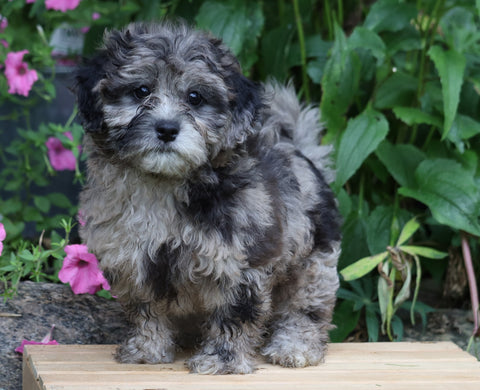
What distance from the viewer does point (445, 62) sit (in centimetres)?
489

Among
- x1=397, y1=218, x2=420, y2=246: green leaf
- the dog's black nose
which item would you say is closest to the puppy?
the dog's black nose

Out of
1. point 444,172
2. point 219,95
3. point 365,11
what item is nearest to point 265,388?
point 219,95

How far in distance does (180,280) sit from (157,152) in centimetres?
66

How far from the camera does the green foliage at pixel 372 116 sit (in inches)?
194

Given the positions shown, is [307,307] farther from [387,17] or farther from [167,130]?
[387,17]

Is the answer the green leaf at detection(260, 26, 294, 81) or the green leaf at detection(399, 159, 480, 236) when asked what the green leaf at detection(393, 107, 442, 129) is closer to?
the green leaf at detection(399, 159, 480, 236)

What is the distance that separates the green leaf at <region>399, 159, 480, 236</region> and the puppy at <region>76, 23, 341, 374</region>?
112cm

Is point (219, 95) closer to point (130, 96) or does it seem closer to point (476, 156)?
point (130, 96)

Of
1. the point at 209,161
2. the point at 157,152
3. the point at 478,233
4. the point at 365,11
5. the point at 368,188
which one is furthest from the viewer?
the point at 365,11

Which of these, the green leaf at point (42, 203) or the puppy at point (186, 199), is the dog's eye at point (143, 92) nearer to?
the puppy at point (186, 199)

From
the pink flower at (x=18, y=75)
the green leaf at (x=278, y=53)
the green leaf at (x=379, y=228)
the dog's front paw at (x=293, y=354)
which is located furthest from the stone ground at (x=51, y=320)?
the green leaf at (x=278, y=53)

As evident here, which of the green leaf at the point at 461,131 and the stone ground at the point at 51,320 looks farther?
the green leaf at the point at 461,131

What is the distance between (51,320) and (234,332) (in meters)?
1.26

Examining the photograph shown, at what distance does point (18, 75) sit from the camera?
5.43 metres
